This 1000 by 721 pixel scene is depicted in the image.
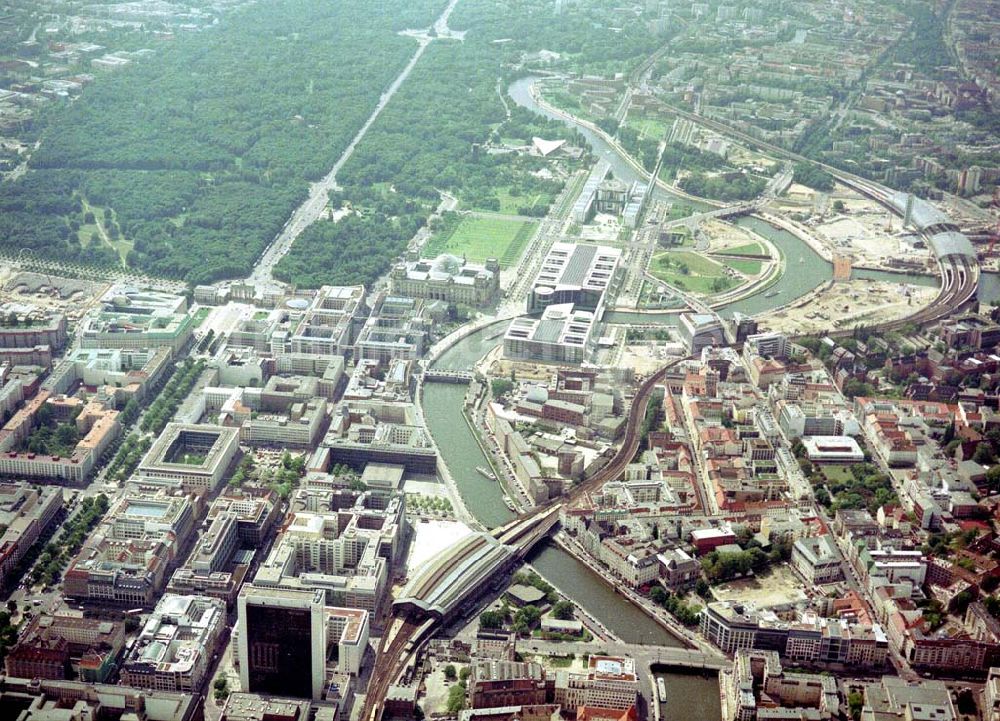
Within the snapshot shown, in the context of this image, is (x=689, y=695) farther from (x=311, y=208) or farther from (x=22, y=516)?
(x=311, y=208)

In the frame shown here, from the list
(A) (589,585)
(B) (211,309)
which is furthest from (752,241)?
(A) (589,585)

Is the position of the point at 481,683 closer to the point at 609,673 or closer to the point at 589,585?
the point at 609,673

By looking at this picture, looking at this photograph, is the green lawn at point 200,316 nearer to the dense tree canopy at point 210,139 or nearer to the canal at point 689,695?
the dense tree canopy at point 210,139

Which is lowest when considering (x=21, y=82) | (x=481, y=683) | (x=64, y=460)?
(x=21, y=82)

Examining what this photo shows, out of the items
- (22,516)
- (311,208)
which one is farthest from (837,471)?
(311,208)

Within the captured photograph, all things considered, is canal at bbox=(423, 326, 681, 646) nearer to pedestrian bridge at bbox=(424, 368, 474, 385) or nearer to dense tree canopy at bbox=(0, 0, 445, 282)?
pedestrian bridge at bbox=(424, 368, 474, 385)

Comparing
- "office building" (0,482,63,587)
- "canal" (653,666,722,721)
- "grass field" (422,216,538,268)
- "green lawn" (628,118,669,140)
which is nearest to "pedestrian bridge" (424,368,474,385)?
"grass field" (422,216,538,268)
